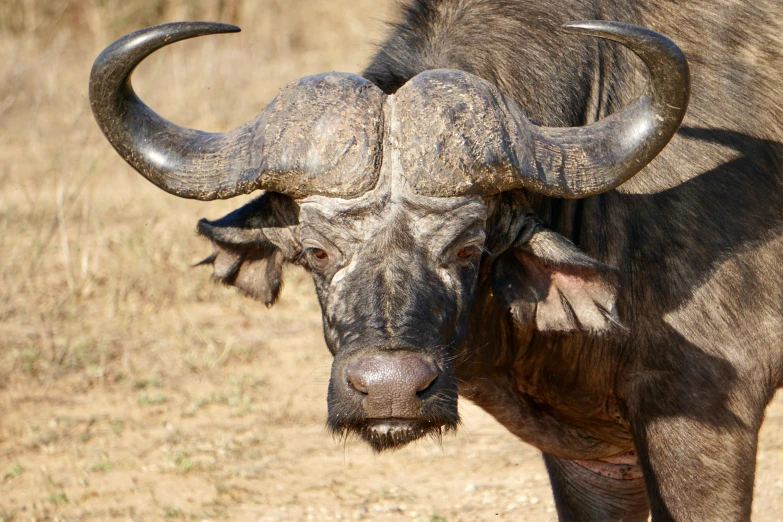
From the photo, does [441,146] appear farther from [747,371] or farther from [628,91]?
[747,371]

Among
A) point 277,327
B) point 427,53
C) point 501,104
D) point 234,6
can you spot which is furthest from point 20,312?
point 234,6

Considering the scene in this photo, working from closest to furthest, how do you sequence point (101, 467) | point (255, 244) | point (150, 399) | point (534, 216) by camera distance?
point (534, 216), point (255, 244), point (101, 467), point (150, 399)

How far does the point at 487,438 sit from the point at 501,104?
3.08m

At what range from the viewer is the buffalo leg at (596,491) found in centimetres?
419

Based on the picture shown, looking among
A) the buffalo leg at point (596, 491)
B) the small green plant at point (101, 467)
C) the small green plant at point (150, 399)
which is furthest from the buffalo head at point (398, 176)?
the small green plant at point (150, 399)

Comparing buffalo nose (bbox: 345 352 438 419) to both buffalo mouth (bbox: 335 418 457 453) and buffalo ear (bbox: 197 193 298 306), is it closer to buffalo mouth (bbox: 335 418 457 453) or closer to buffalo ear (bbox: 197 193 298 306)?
buffalo mouth (bbox: 335 418 457 453)

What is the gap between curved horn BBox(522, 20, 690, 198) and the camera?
111 inches

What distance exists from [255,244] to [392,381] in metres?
0.96

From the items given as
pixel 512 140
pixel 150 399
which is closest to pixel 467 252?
pixel 512 140

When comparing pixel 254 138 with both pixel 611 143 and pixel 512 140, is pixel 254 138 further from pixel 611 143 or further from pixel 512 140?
pixel 611 143

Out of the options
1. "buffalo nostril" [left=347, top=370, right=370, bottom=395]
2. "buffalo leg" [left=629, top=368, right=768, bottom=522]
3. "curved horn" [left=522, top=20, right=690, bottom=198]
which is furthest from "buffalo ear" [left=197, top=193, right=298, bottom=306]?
"buffalo leg" [left=629, top=368, right=768, bottom=522]

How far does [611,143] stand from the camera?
2.96 meters

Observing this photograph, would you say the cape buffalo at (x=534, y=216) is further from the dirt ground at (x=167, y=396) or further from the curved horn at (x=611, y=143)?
the dirt ground at (x=167, y=396)

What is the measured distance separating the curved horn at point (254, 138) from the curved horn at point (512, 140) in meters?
0.14
